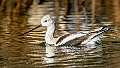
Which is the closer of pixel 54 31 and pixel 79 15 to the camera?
pixel 54 31

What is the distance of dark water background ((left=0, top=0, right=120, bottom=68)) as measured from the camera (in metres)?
6.43

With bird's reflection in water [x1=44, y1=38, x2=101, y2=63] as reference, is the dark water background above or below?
above

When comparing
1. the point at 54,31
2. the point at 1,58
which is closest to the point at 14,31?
the point at 54,31

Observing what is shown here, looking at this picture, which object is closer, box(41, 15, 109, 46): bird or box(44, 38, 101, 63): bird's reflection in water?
box(44, 38, 101, 63): bird's reflection in water

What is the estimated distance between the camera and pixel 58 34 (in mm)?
8516

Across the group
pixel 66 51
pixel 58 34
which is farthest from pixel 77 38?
pixel 58 34

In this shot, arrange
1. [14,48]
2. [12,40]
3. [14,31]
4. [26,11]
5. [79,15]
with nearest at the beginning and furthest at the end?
[14,48], [12,40], [14,31], [79,15], [26,11]

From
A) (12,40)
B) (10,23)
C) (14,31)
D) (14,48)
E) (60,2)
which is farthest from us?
(60,2)

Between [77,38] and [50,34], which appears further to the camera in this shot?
[50,34]

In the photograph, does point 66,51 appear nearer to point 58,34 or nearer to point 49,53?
point 49,53

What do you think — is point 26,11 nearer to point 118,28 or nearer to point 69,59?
point 118,28

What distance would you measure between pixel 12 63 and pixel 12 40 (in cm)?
156

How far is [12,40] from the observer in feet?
25.9

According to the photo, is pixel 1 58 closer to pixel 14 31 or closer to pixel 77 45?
pixel 77 45
